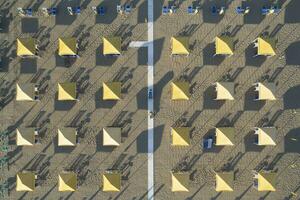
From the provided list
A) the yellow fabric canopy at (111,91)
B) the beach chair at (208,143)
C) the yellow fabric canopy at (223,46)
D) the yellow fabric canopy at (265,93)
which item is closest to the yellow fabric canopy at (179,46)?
the yellow fabric canopy at (223,46)

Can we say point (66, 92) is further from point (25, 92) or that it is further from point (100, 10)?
point (100, 10)

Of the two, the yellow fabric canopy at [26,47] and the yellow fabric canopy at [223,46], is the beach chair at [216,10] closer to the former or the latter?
the yellow fabric canopy at [223,46]

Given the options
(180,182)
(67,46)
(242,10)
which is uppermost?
(242,10)

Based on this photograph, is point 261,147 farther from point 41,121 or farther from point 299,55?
point 41,121

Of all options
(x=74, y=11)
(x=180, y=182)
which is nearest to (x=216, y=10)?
(x=74, y=11)

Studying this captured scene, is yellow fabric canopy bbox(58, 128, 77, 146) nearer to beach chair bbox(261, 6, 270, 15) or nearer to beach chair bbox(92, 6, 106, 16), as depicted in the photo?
beach chair bbox(92, 6, 106, 16)
